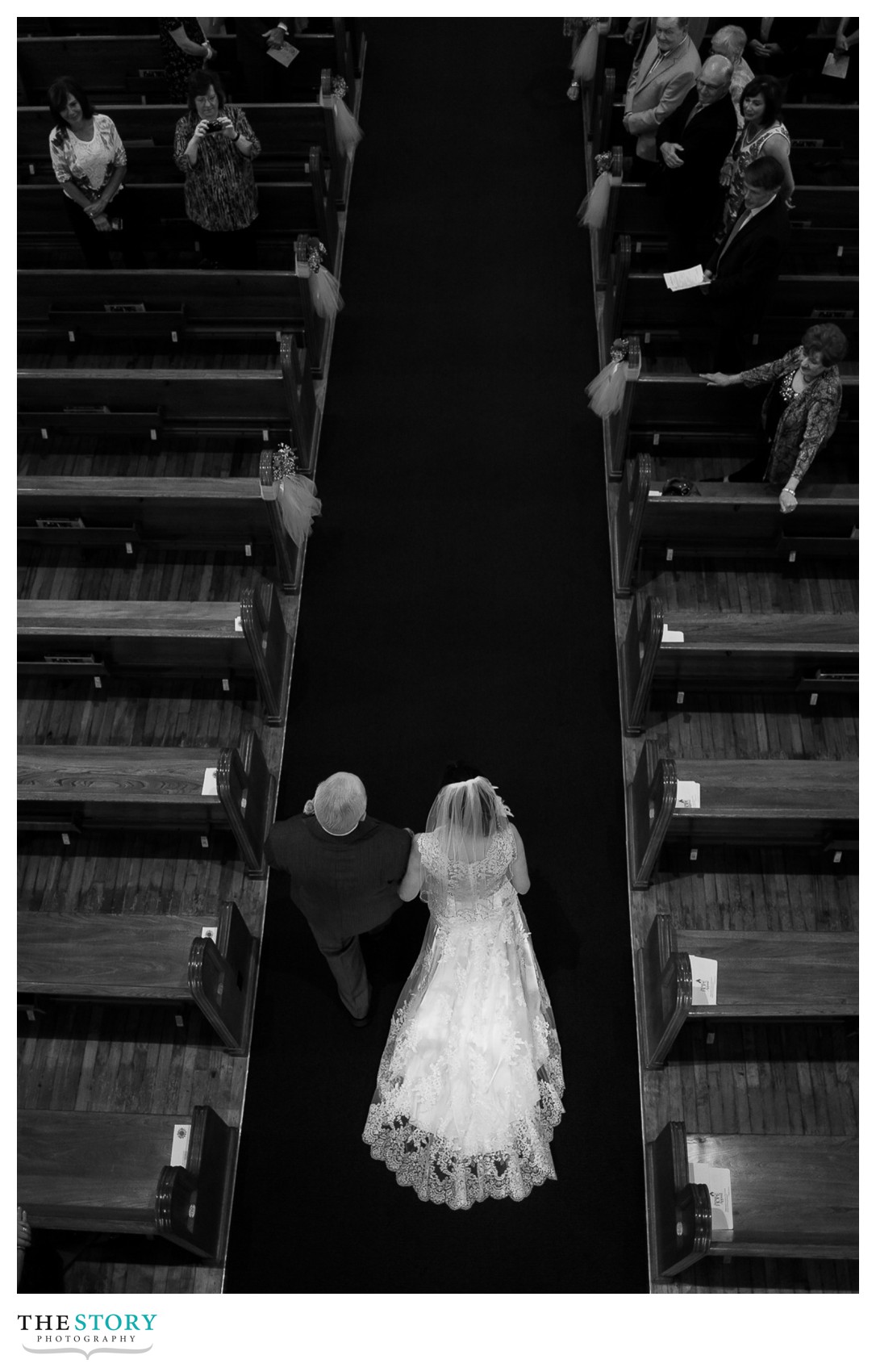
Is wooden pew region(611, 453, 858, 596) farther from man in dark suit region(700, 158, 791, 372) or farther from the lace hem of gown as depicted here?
the lace hem of gown

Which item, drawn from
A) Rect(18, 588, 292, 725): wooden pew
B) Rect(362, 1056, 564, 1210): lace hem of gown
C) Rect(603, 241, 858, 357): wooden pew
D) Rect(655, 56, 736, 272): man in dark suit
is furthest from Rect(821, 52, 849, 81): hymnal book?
Rect(362, 1056, 564, 1210): lace hem of gown

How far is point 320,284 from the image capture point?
6.21 metres

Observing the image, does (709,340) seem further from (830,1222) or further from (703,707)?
(830,1222)

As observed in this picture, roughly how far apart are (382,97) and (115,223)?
106 inches

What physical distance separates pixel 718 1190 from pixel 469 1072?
91 cm

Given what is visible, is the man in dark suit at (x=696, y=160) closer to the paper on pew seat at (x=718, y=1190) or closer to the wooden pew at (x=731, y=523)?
the wooden pew at (x=731, y=523)

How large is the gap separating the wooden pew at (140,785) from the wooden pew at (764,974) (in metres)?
1.72

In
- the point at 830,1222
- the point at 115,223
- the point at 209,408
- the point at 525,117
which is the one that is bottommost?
the point at 830,1222

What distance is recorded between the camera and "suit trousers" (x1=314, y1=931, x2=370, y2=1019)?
4176 mm

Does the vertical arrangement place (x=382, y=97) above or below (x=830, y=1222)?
above

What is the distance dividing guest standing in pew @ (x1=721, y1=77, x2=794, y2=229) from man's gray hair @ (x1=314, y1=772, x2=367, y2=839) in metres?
3.23

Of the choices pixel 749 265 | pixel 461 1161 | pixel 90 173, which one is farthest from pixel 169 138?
pixel 461 1161

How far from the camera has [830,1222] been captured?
370 cm

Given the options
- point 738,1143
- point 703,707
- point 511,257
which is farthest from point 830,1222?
point 511,257
